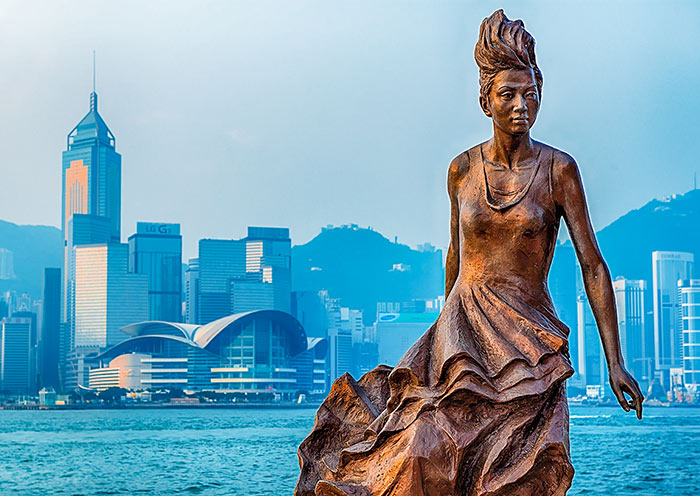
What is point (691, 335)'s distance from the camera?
386 ft

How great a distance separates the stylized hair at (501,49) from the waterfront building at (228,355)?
10150 cm

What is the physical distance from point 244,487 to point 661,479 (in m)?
12.1

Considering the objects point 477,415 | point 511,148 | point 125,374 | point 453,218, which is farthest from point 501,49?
point 125,374

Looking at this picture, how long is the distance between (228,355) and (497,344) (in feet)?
345

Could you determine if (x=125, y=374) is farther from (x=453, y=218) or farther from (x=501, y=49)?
(x=501, y=49)

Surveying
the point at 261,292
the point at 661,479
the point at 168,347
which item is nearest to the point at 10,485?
the point at 661,479

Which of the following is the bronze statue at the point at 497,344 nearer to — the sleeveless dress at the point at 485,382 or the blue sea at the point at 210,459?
the sleeveless dress at the point at 485,382

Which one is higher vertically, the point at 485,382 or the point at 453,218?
the point at 453,218

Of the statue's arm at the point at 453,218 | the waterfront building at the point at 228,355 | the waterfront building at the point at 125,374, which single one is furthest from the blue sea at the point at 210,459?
the waterfront building at the point at 125,374

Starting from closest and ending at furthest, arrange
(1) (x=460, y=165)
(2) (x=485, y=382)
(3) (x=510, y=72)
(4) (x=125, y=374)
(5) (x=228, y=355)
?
(2) (x=485, y=382), (3) (x=510, y=72), (1) (x=460, y=165), (5) (x=228, y=355), (4) (x=125, y=374)

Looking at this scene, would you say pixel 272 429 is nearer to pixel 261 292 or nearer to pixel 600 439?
pixel 600 439

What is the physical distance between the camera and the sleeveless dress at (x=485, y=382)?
461 cm

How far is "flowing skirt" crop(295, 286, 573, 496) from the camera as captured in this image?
181 inches

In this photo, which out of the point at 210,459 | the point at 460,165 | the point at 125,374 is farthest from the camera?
the point at 125,374
